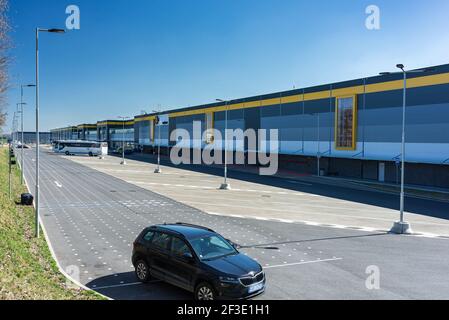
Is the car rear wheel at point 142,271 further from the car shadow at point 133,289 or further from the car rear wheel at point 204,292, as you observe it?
the car rear wheel at point 204,292

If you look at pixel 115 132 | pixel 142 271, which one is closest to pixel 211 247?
pixel 142 271

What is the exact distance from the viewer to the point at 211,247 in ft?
36.0

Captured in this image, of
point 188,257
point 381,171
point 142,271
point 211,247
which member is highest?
point 381,171

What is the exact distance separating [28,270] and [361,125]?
1556 inches

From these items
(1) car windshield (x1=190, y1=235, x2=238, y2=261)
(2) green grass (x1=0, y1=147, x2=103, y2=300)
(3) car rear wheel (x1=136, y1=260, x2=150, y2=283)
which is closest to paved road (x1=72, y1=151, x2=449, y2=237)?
(2) green grass (x1=0, y1=147, x2=103, y2=300)

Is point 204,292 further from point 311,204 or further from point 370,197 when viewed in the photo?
point 370,197

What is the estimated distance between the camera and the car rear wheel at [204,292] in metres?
9.65

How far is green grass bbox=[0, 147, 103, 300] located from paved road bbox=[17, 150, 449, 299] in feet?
2.29

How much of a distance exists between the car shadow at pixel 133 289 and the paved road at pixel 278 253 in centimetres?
3

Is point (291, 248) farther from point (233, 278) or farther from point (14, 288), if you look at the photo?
point (14, 288)

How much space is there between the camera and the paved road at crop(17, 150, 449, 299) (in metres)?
11.2

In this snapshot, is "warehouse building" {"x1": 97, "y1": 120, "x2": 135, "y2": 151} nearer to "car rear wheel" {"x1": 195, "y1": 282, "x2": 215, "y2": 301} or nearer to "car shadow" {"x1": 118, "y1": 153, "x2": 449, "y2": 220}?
"car shadow" {"x1": 118, "y1": 153, "x2": 449, "y2": 220}
